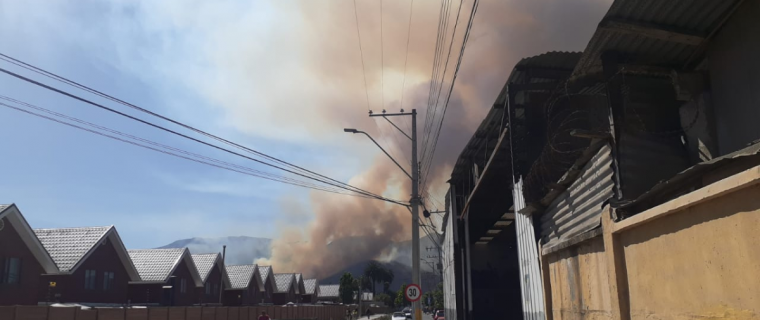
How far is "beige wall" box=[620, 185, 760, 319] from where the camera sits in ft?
15.0

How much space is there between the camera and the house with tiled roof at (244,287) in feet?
189

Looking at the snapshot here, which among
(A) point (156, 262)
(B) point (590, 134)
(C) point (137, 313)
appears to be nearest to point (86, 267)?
(A) point (156, 262)

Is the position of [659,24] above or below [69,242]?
above

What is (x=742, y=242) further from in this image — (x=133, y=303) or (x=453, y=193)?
(x=133, y=303)

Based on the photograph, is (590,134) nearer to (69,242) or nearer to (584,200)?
(584,200)

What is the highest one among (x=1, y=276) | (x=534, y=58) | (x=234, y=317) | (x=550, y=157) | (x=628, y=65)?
(x=534, y=58)

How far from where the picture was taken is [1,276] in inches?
1050

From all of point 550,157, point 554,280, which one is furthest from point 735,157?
point 550,157

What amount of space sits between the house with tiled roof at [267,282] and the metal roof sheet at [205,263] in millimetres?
12682

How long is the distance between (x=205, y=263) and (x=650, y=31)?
4851 centimetres

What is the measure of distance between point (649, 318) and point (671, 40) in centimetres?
543

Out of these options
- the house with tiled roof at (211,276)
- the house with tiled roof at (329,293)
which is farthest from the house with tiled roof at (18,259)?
the house with tiled roof at (329,293)

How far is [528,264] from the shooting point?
1556 cm

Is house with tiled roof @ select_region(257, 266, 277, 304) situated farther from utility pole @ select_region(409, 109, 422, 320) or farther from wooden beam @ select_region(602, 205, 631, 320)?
wooden beam @ select_region(602, 205, 631, 320)
